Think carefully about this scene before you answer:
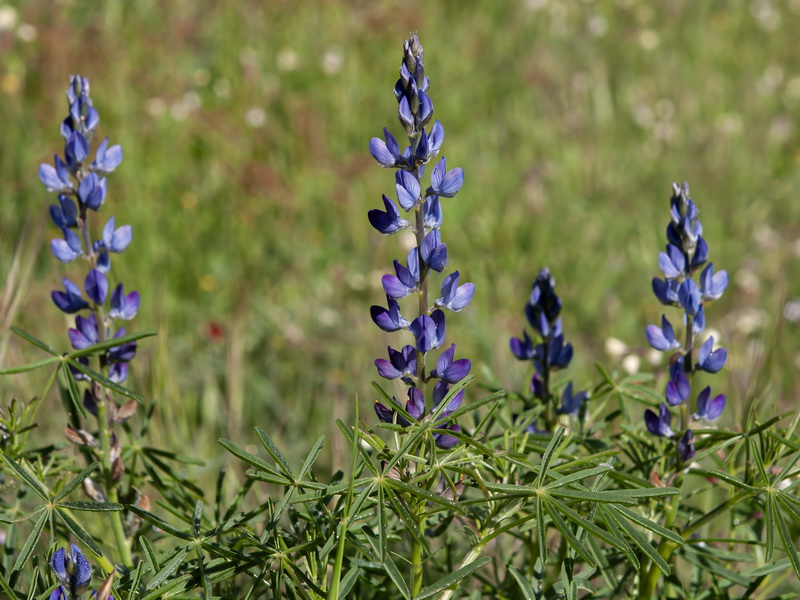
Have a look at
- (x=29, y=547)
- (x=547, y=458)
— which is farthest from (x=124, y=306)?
(x=547, y=458)

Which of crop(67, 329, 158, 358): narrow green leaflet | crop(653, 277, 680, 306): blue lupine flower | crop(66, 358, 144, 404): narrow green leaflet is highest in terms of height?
crop(653, 277, 680, 306): blue lupine flower

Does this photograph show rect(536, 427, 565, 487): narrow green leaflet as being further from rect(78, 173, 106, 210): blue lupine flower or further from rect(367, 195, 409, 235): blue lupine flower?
rect(78, 173, 106, 210): blue lupine flower

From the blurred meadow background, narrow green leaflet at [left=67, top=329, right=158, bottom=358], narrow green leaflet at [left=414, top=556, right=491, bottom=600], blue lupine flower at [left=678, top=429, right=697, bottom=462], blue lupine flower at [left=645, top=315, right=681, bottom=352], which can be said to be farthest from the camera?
the blurred meadow background

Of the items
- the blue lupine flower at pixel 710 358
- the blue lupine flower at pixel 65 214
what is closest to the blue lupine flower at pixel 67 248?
the blue lupine flower at pixel 65 214

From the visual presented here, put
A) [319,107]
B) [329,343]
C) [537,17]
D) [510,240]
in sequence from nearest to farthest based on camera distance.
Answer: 1. [329,343]
2. [510,240]
3. [319,107]
4. [537,17]

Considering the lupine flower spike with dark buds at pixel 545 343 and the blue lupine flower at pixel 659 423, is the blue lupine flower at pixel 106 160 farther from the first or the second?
the blue lupine flower at pixel 659 423

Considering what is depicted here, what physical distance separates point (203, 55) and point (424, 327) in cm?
503

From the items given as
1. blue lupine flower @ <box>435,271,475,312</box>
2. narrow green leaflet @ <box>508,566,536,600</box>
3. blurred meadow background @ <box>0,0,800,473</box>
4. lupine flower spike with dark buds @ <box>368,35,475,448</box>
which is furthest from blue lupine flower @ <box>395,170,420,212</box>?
blurred meadow background @ <box>0,0,800,473</box>

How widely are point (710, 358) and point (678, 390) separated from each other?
10cm

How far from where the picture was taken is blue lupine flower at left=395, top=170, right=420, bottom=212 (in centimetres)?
158

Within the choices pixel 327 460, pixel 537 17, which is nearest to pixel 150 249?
pixel 327 460

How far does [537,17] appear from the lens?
710 cm

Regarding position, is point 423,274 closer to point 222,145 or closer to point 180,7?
point 222,145

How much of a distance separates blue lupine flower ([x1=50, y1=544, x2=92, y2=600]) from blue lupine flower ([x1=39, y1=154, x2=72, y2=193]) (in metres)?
0.80
